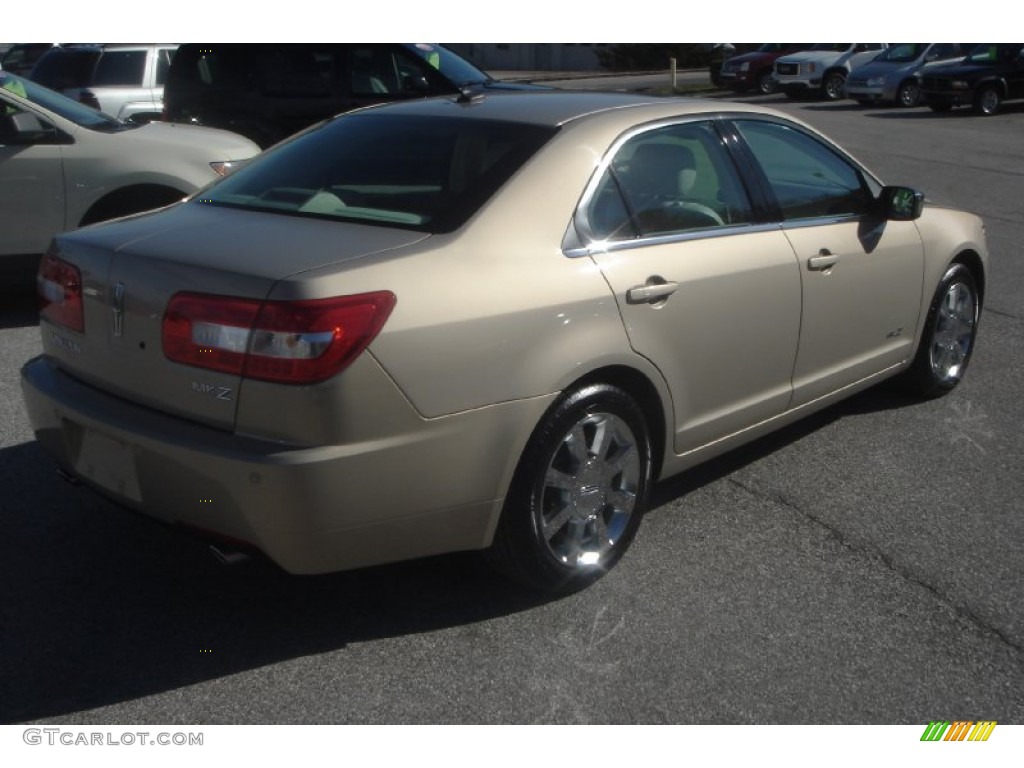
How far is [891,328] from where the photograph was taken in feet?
17.9

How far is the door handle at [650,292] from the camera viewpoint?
13.1 feet

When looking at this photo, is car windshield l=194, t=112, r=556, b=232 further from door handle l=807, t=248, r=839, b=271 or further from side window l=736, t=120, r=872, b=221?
door handle l=807, t=248, r=839, b=271

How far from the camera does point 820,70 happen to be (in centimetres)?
2930

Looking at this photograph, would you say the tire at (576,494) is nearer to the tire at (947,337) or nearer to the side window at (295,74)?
the tire at (947,337)

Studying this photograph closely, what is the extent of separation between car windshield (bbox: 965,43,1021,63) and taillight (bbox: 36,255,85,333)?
25573 millimetres

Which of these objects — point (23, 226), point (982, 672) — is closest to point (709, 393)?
point (982, 672)

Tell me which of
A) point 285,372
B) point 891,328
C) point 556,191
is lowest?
point 891,328

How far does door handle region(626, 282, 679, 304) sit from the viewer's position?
3.99 meters

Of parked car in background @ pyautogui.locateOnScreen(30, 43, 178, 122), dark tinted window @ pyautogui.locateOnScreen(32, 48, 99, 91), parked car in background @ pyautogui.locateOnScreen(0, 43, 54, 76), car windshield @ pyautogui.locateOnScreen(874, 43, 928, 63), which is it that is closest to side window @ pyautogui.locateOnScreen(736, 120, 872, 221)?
parked car in background @ pyautogui.locateOnScreen(30, 43, 178, 122)

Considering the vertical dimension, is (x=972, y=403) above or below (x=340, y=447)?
below

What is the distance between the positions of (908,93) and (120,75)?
18482 millimetres

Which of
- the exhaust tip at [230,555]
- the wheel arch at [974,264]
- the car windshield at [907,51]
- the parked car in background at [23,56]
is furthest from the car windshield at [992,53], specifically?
the exhaust tip at [230,555]

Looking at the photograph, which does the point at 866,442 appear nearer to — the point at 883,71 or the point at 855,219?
the point at 855,219

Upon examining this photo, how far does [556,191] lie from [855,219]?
1820 mm
